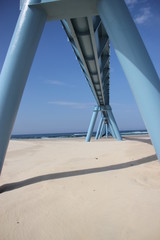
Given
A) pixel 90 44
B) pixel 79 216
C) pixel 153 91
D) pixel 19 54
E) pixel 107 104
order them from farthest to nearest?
pixel 107 104, pixel 90 44, pixel 19 54, pixel 153 91, pixel 79 216

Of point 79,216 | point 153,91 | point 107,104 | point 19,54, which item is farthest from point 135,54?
point 107,104

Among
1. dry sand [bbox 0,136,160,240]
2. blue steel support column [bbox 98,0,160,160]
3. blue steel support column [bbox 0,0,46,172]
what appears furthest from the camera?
blue steel support column [bbox 0,0,46,172]

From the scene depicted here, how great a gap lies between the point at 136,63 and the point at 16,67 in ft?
8.83

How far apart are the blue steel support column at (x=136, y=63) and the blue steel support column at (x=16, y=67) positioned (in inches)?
72.4

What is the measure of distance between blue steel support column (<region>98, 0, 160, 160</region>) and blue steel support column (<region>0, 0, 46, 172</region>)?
1.84 meters

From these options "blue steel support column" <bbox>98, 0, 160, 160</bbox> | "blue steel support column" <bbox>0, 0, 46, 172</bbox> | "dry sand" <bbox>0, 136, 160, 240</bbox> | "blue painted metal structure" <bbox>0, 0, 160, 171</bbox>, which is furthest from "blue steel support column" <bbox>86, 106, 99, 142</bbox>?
"blue steel support column" <bbox>98, 0, 160, 160</bbox>

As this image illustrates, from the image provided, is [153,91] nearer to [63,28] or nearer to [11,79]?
[11,79]

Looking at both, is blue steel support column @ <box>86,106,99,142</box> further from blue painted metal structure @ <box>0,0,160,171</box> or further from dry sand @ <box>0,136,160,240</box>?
blue painted metal structure @ <box>0,0,160,171</box>

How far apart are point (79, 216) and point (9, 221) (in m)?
1.08

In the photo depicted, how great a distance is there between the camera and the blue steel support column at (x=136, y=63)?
2824mm

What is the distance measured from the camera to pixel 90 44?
7711mm

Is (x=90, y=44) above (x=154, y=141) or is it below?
above

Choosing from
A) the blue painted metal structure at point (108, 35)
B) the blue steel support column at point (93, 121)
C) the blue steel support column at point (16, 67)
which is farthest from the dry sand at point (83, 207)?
the blue steel support column at point (93, 121)

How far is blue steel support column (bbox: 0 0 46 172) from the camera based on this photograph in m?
3.61
